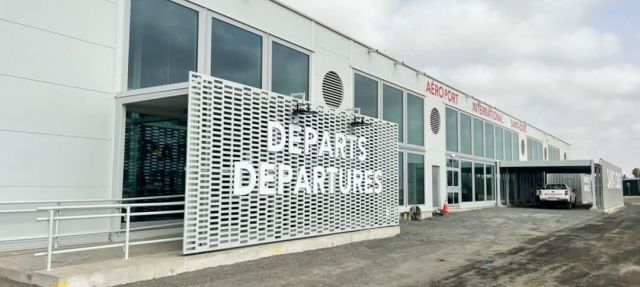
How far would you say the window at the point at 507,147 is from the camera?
34.0m

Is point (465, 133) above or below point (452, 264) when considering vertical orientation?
above

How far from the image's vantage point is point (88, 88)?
9.79 metres

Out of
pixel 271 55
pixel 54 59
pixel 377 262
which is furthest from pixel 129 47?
pixel 377 262

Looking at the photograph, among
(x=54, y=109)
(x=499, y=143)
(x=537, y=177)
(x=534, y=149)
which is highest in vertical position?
(x=534, y=149)

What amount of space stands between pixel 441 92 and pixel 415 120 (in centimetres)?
364

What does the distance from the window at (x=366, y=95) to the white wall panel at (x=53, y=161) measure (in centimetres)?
1006

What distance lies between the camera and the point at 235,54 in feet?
42.6

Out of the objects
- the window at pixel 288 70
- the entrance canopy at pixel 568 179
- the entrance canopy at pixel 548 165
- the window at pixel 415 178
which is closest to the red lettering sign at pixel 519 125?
the entrance canopy at pixel 568 179

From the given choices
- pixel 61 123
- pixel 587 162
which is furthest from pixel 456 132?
pixel 61 123

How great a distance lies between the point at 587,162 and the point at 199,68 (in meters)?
24.2

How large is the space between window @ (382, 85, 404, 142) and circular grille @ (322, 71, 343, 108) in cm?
313

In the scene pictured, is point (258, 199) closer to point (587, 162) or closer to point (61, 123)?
point (61, 123)

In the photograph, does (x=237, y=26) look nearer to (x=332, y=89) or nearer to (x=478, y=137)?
(x=332, y=89)

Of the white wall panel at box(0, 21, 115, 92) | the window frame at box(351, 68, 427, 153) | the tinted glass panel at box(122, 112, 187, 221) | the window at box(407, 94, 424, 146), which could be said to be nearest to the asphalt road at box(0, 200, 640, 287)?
the tinted glass panel at box(122, 112, 187, 221)
